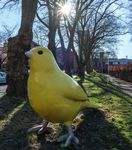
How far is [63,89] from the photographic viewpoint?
19.5 ft

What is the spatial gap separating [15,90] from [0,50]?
2252 inches

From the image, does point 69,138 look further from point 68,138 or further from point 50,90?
point 50,90

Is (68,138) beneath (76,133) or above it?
above

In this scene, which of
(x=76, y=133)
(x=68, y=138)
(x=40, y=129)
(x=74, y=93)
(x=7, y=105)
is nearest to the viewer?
(x=68, y=138)

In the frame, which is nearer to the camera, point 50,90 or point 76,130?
point 50,90

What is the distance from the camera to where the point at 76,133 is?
271 inches

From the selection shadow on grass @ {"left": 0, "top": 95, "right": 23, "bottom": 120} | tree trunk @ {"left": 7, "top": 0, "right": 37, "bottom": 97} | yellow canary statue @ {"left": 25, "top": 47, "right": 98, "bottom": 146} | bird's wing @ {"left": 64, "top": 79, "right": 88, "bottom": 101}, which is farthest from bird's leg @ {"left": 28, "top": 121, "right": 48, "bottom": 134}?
tree trunk @ {"left": 7, "top": 0, "right": 37, "bottom": 97}

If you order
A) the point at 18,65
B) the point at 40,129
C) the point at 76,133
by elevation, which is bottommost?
the point at 76,133

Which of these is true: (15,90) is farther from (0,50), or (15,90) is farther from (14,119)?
(0,50)

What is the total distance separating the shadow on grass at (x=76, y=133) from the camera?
6.06 m

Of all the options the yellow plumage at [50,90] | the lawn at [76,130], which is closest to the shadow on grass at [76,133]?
the lawn at [76,130]

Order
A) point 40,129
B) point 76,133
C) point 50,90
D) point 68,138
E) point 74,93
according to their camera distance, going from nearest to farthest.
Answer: point 50,90 < point 68,138 < point 74,93 < point 40,129 < point 76,133

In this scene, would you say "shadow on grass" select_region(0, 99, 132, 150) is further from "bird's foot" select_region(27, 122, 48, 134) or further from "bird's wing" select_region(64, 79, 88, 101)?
→ "bird's wing" select_region(64, 79, 88, 101)

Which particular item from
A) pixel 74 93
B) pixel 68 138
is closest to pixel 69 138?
pixel 68 138
